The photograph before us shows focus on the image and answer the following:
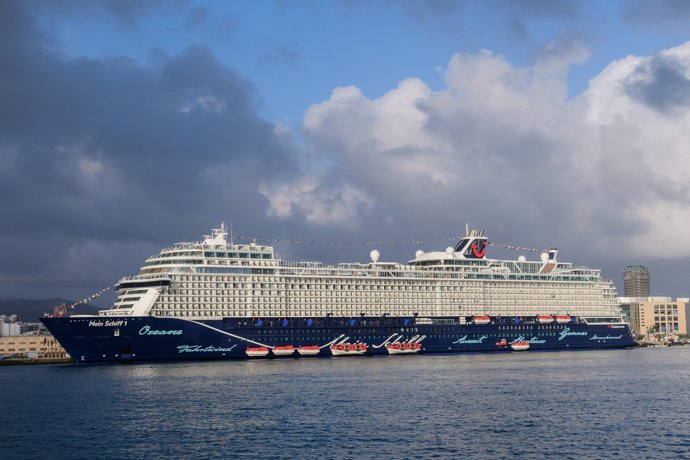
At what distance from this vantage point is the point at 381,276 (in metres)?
127

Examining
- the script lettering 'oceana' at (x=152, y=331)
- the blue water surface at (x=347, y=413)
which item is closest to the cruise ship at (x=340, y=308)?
the script lettering 'oceana' at (x=152, y=331)

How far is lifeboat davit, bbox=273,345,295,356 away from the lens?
111 meters

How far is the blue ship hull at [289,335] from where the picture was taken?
325 ft

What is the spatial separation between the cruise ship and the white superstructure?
6.3 inches

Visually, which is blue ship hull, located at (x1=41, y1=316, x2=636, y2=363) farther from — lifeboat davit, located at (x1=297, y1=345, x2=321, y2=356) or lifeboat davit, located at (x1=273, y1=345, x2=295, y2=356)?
lifeboat davit, located at (x1=297, y1=345, x2=321, y2=356)

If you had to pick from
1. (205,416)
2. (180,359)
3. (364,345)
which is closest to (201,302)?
(180,359)

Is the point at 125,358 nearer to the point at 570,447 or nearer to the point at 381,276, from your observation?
the point at 381,276

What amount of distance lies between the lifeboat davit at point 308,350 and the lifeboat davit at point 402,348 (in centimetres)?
1134

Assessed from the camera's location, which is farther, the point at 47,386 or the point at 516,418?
the point at 47,386

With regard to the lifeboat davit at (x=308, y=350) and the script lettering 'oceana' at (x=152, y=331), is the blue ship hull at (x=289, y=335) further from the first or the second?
the lifeboat davit at (x=308, y=350)

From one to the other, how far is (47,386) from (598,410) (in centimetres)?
4996

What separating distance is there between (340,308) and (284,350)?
1268cm

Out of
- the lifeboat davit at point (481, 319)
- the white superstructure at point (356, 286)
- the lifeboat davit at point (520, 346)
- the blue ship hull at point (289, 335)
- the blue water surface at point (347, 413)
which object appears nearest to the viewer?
the blue water surface at point (347, 413)

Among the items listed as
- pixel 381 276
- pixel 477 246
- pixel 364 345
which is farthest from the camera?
pixel 477 246
